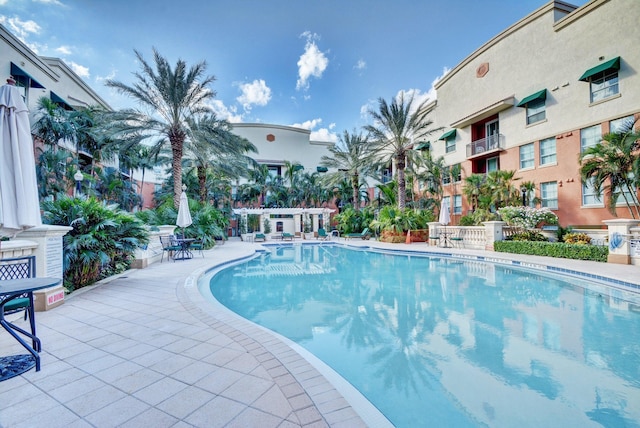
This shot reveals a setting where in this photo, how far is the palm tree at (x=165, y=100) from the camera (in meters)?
13.2

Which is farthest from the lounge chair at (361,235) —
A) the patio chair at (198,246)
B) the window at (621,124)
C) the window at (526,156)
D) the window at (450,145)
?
the window at (621,124)

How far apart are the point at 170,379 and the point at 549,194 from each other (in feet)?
64.1

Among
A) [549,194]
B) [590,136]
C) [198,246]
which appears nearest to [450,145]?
[549,194]

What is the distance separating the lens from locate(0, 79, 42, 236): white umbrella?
117 inches

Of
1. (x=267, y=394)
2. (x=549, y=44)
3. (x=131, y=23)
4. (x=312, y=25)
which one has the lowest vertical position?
(x=267, y=394)

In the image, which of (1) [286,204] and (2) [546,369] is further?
(1) [286,204]

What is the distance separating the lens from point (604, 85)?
1400cm

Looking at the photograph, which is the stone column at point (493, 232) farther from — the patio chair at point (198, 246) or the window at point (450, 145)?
the patio chair at point (198, 246)

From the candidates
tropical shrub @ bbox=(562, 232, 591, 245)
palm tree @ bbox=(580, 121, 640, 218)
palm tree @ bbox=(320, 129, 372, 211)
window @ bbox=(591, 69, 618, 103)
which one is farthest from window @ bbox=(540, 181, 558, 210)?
palm tree @ bbox=(320, 129, 372, 211)

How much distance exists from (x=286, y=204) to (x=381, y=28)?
1960 centimetres

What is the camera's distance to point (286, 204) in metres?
32.1

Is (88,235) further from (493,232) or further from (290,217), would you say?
(290,217)

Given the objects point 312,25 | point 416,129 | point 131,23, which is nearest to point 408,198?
point 416,129

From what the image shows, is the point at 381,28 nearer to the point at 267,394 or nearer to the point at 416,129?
the point at 416,129
